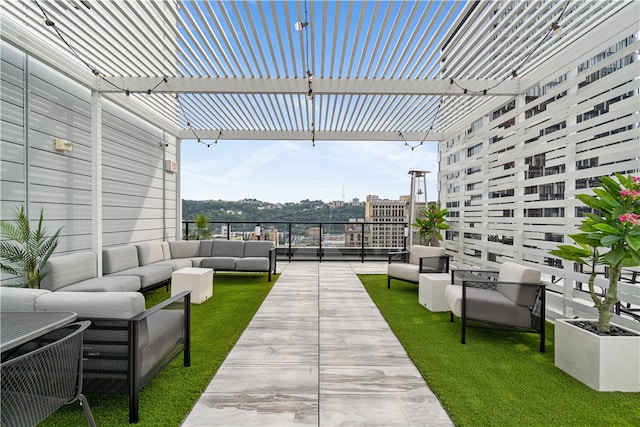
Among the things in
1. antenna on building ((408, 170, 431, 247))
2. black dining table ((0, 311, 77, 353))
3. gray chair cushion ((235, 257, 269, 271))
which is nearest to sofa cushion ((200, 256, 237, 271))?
gray chair cushion ((235, 257, 269, 271))

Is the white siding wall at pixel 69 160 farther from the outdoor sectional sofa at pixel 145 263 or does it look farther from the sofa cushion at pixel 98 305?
the sofa cushion at pixel 98 305

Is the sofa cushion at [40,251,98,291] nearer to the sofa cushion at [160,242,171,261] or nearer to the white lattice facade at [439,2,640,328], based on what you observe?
the sofa cushion at [160,242,171,261]

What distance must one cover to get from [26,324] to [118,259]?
365 cm

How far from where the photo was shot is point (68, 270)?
3.89 meters

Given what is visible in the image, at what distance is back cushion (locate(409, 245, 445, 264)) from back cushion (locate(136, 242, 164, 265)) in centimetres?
468

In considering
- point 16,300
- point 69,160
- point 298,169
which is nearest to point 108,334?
point 16,300

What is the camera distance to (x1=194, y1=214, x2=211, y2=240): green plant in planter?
8086 millimetres

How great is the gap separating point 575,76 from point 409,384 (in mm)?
3747

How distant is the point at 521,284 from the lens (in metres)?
3.04

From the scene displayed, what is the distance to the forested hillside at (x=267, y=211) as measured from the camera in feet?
28.5

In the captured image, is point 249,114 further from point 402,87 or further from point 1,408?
point 1,408

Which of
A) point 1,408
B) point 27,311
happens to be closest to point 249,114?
point 27,311

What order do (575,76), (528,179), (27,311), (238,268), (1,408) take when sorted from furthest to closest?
(238,268), (528,179), (575,76), (27,311), (1,408)

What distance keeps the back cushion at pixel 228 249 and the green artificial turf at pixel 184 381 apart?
2229mm
